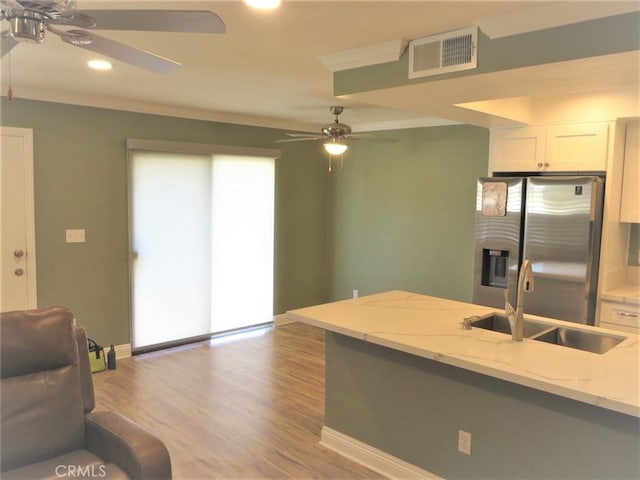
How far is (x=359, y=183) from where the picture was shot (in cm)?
600

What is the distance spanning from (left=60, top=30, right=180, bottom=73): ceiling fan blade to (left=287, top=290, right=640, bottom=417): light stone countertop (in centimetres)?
153

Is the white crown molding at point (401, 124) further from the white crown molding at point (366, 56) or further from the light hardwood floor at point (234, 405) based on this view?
the light hardwood floor at point (234, 405)

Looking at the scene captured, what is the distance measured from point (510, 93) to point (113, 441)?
8.80 ft

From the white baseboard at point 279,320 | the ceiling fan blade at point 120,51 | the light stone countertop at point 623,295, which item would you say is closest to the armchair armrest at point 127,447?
the ceiling fan blade at point 120,51

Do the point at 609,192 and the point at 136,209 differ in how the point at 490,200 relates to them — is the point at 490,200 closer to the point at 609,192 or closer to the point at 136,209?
the point at 609,192

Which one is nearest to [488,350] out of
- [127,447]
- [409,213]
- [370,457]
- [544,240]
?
[370,457]

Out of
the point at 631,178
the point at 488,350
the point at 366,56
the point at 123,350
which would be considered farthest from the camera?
the point at 123,350

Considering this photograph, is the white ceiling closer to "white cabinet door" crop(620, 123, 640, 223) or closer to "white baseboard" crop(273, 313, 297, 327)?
"white cabinet door" crop(620, 123, 640, 223)

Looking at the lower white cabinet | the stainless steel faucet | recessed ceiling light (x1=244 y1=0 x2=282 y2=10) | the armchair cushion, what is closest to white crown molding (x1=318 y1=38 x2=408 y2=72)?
recessed ceiling light (x1=244 y1=0 x2=282 y2=10)

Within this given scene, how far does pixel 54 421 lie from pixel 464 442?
1.86 metres

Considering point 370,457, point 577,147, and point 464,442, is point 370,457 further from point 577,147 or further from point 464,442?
point 577,147

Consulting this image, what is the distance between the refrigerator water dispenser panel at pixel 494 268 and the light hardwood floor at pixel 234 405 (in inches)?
63.2

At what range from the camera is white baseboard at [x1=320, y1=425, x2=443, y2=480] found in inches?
106

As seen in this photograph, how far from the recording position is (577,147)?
12.5ft
